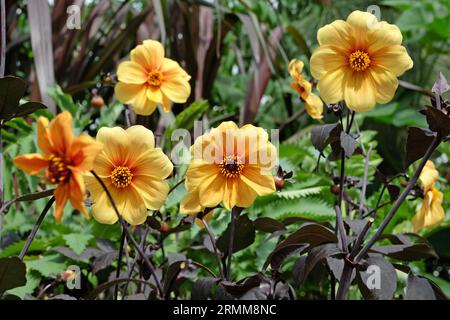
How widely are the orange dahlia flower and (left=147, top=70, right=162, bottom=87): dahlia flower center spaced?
36cm

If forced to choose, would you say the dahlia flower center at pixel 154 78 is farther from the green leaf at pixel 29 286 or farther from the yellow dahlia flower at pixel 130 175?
the green leaf at pixel 29 286

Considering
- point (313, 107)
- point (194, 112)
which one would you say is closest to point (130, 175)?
point (313, 107)

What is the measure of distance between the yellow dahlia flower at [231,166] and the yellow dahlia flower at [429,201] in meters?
0.27

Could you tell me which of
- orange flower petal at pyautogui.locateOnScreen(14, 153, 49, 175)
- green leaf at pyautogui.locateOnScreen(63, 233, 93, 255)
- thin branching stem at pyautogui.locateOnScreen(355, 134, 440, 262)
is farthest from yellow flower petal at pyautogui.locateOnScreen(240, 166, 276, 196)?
green leaf at pyautogui.locateOnScreen(63, 233, 93, 255)

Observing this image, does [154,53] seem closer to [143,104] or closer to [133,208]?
[143,104]

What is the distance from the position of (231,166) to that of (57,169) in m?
0.19

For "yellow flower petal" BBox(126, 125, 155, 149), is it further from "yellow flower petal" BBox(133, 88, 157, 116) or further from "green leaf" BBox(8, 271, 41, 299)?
"green leaf" BBox(8, 271, 41, 299)

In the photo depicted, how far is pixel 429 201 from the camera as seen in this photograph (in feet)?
2.68

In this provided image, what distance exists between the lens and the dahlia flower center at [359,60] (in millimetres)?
645

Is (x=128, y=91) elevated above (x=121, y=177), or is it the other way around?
(x=128, y=91)

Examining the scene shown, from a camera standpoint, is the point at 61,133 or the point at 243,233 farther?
the point at 243,233

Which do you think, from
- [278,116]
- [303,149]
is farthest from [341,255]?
[278,116]

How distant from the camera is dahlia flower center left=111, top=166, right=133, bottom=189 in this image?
0.60 m

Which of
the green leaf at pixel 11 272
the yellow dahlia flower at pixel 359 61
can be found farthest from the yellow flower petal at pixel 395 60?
the green leaf at pixel 11 272
